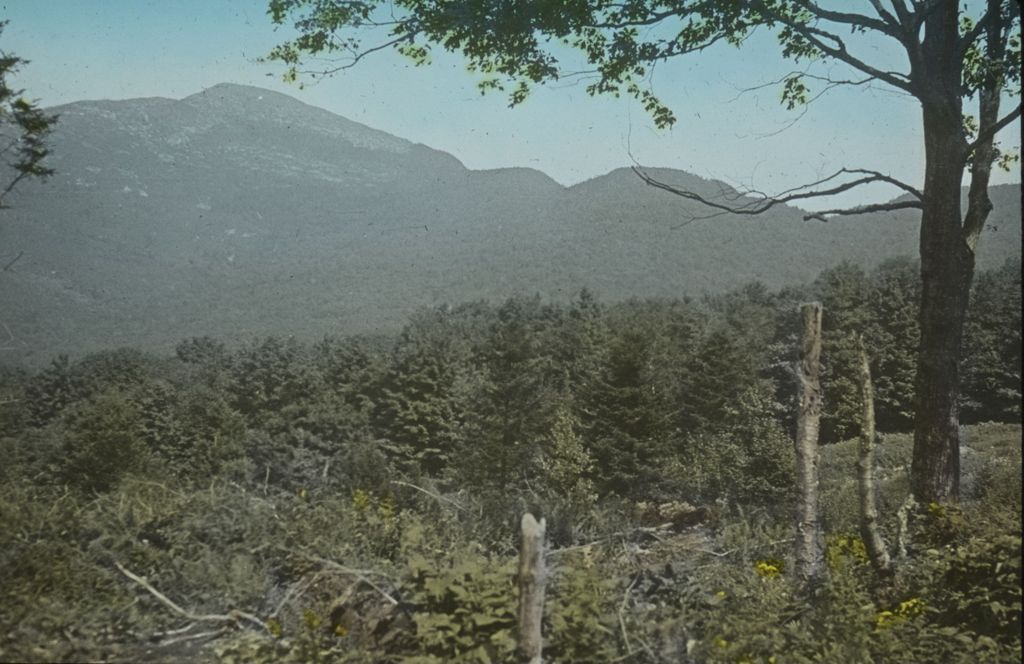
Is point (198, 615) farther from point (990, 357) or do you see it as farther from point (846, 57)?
point (990, 357)

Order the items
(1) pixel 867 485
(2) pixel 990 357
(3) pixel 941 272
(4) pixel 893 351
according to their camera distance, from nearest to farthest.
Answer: (1) pixel 867 485 → (3) pixel 941 272 → (2) pixel 990 357 → (4) pixel 893 351

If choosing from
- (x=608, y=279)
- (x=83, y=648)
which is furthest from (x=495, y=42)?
(x=608, y=279)

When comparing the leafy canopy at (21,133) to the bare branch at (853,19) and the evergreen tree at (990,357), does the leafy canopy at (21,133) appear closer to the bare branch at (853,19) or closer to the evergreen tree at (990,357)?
the bare branch at (853,19)

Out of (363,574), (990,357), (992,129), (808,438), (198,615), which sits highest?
(992,129)

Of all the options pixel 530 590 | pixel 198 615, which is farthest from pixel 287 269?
pixel 530 590

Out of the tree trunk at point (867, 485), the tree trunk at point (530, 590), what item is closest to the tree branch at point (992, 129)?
the tree trunk at point (867, 485)
